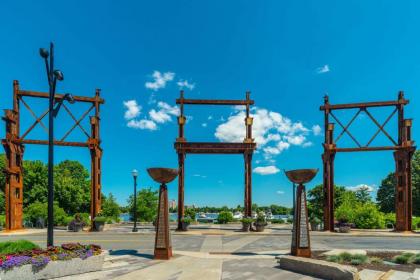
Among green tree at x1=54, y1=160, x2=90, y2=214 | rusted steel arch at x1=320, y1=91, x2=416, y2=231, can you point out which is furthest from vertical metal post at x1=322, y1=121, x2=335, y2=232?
green tree at x1=54, y1=160, x2=90, y2=214

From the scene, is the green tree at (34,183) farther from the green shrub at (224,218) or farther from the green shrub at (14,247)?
the green shrub at (14,247)

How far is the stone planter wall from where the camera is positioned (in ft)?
28.3

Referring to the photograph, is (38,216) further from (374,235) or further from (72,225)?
(374,235)

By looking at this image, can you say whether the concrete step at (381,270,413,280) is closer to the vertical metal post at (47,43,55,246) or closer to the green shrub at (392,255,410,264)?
the green shrub at (392,255,410,264)

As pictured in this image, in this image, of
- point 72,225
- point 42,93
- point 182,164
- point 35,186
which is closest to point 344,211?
point 182,164

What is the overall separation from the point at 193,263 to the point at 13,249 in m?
5.82

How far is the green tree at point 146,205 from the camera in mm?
40062

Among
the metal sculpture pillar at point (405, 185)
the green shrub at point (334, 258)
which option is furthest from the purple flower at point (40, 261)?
the metal sculpture pillar at point (405, 185)

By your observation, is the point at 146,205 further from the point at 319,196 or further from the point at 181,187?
the point at 319,196

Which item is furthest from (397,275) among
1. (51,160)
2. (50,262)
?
(51,160)

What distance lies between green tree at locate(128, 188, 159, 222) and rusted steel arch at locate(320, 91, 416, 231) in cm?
2195

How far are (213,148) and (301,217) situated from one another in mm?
14541

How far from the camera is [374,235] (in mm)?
23969

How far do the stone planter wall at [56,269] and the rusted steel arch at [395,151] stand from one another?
21.3 meters
